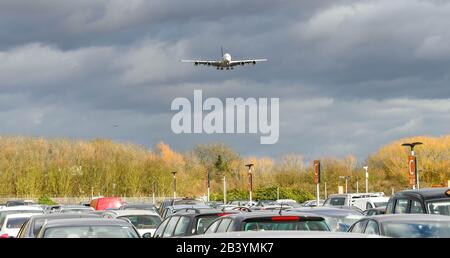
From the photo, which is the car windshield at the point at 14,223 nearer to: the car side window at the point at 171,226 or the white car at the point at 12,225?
the white car at the point at 12,225

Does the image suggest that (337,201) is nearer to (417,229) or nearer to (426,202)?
(426,202)

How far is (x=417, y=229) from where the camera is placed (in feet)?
41.0

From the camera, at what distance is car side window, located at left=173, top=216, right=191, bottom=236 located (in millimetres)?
18281

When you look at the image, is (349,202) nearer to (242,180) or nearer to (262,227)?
(262,227)

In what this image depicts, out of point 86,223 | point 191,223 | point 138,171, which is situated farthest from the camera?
point 138,171

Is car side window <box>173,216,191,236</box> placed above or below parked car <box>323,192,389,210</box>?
above

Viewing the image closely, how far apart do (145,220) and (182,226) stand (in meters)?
7.82

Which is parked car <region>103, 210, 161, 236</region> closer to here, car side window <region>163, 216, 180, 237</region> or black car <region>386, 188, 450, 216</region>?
car side window <region>163, 216, 180, 237</region>

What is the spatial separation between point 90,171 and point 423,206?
112858 millimetres

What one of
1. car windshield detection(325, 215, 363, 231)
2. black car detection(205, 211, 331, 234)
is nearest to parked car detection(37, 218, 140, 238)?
black car detection(205, 211, 331, 234)

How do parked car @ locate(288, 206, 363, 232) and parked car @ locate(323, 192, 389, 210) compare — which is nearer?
parked car @ locate(288, 206, 363, 232)

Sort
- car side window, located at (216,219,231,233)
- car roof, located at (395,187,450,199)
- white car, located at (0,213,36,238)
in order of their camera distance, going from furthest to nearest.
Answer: white car, located at (0,213,36,238) → car roof, located at (395,187,450,199) → car side window, located at (216,219,231,233)

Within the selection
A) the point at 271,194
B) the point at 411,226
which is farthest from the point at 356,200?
the point at 271,194

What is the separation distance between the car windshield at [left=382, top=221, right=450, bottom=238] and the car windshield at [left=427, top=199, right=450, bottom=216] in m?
4.59
